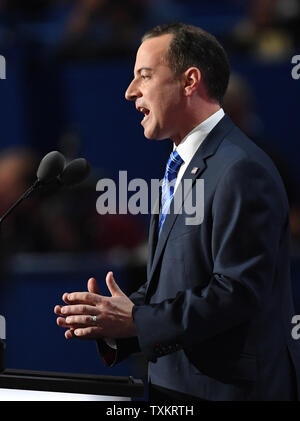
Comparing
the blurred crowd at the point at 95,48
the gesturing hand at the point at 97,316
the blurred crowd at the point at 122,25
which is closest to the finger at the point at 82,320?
the gesturing hand at the point at 97,316

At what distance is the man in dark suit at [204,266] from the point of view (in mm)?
1130

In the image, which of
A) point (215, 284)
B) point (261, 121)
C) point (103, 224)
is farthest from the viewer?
point (261, 121)

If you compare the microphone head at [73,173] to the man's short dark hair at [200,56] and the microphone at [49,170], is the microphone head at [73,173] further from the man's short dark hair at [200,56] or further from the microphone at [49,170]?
the man's short dark hair at [200,56]

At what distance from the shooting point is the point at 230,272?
1117 millimetres

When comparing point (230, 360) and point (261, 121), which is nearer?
point (230, 360)

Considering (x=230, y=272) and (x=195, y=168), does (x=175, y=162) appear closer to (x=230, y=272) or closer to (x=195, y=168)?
(x=195, y=168)

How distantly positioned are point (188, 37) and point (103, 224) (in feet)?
5.18

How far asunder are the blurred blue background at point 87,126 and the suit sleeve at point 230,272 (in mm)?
1424

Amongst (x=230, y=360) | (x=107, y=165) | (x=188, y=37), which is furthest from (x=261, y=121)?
(x=230, y=360)

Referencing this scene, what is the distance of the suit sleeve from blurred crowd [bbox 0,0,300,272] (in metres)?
1.58

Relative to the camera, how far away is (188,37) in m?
1.31

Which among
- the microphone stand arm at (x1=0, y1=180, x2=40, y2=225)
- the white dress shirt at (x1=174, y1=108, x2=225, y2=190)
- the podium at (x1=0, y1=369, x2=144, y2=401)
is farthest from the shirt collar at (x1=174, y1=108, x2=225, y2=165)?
the podium at (x1=0, y1=369, x2=144, y2=401)

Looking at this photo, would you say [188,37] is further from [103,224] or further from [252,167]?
[103,224]

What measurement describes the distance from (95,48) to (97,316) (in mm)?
2415
